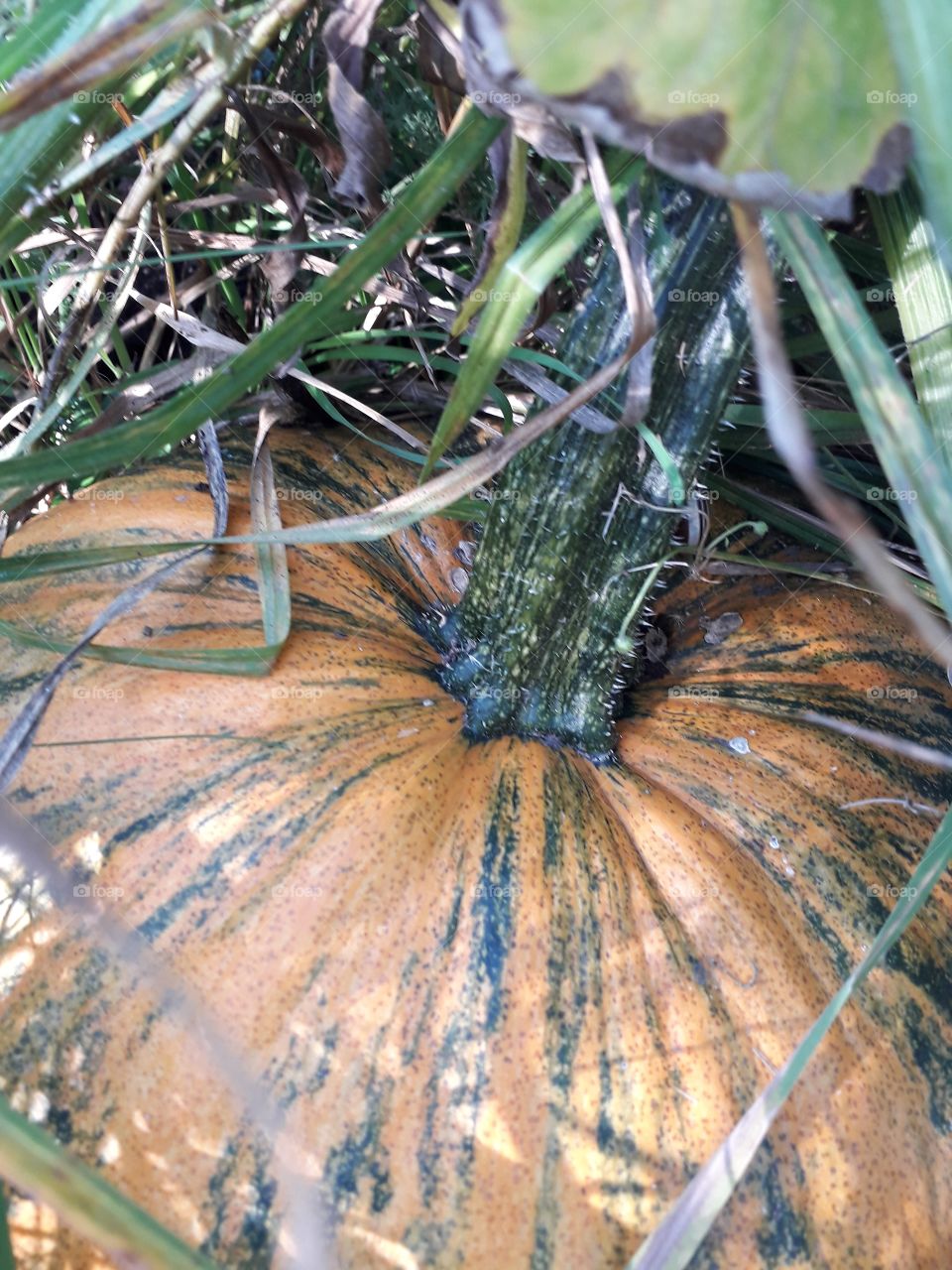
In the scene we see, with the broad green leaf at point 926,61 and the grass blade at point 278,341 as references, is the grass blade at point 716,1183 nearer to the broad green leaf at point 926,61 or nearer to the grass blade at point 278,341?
the broad green leaf at point 926,61

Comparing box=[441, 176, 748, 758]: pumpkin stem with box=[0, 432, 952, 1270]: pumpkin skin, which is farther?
box=[441, 176, 748, 758]: pumpkin stem

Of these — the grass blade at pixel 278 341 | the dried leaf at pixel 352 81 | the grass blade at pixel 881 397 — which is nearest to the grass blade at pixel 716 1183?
the grass blade at pixel 881 397

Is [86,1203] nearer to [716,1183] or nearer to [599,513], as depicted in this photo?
[716,1183]

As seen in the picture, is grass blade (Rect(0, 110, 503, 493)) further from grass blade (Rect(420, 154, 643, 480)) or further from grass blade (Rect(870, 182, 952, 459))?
grass blade (Rect(870, 182, 952, 459))

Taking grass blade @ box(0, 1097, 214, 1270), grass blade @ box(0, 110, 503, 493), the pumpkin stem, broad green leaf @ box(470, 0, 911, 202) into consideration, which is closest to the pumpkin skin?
the pumpkin stem

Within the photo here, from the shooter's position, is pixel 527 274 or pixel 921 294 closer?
pixel 527 274

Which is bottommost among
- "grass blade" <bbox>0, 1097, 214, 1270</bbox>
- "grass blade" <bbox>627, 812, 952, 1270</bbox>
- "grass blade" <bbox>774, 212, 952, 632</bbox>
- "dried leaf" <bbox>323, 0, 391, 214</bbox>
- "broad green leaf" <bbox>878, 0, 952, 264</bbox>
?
"grass blade" <bbox>627, 812, 952, 1270</bbox>

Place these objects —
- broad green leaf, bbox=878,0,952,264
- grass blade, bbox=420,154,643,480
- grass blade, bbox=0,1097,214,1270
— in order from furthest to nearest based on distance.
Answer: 1. grass blade, bbox=420,154,643,480
2. broad green leaf, bbox=878,0,952,264
3. grass blade, bbox=0,1097,214,1270

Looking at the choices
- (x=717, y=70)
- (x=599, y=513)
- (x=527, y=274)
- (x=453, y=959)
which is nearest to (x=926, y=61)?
(x=717, y=70)

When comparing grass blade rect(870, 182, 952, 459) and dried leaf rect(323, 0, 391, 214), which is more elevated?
dried leaf rect(323, 0, 391, 214)
